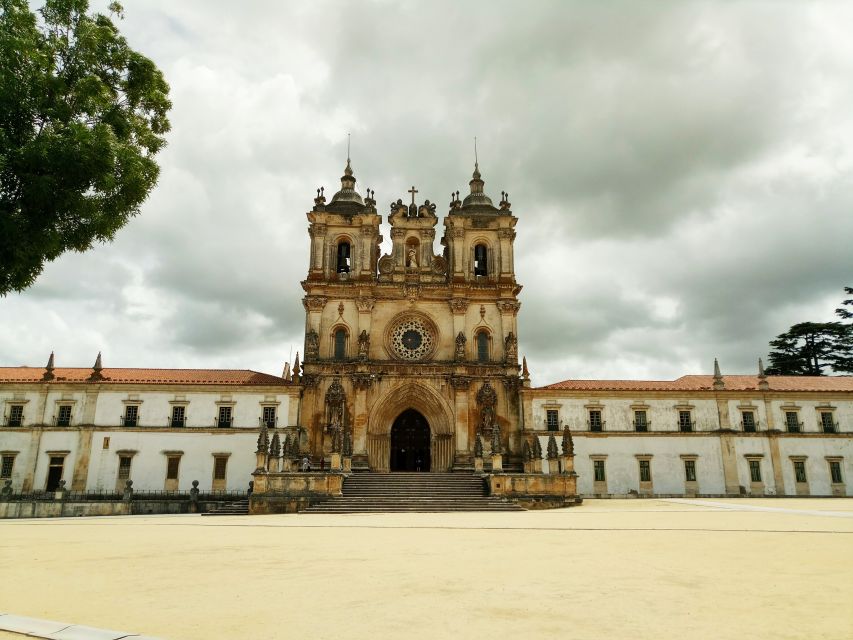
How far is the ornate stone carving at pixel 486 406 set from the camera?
35188 millimetres

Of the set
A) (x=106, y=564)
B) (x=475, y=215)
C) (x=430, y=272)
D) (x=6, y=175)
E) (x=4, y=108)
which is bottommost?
(x=106, y=564)

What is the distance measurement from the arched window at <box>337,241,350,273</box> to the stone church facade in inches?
6.6

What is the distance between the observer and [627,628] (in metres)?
5.55

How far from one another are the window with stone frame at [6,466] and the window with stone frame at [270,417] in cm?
1472

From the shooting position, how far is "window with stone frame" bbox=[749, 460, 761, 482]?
3719 cm

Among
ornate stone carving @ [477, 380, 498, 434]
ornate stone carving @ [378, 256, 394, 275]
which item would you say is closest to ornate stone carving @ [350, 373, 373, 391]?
ornate stone carving @ [477, 380, 498, 434]

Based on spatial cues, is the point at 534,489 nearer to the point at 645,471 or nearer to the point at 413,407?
the point at 413,407

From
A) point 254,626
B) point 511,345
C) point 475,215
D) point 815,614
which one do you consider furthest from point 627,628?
point 475,215

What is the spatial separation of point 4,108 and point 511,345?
2975 cm

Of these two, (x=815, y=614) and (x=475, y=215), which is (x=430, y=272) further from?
(x=815, y=614)

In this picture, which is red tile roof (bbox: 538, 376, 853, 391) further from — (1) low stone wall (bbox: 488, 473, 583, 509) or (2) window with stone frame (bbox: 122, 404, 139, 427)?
(2) window with stone frame (bbox: 122, 404, 139, 427)

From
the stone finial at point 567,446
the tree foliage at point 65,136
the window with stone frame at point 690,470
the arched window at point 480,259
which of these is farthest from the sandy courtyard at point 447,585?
the arched window at point 480,259

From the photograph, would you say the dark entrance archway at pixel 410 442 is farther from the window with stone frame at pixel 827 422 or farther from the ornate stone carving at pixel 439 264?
the window with stone frame at pixel 827 422

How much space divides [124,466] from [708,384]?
3795 cm
